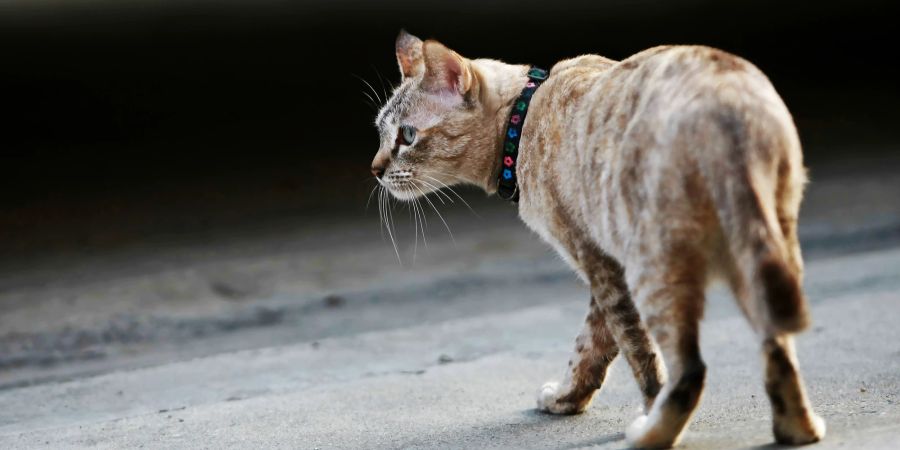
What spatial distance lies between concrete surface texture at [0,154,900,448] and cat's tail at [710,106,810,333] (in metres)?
0.35

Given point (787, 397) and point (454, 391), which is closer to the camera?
point (787, 397)

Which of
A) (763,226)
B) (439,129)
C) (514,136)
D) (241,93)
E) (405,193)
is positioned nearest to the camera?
(763,226)

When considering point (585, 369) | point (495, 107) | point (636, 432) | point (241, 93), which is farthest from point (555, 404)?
point (241, 93)

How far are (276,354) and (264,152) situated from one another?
2.64 m

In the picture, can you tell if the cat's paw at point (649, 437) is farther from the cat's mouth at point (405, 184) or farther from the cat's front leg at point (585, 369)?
the cat's mouth at point (405, 184)

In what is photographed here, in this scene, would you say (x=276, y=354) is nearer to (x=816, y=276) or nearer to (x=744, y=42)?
(x=816, y=276)

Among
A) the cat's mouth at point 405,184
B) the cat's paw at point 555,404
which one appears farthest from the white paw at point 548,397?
the cat's mouth at point 405,184

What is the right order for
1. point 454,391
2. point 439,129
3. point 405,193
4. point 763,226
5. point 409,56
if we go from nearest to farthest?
point 763,226, point 439,129, point 405,193, point 409,56, point 454,391

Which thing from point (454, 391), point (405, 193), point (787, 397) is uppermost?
point (405, 193)

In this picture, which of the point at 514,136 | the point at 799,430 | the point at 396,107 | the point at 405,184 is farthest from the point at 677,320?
the point at 396,107

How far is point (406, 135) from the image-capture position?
11.5ft

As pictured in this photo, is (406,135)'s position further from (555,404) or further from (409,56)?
(555,404)

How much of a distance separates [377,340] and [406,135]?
1.68 m

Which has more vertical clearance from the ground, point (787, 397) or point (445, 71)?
point (445, 71)
